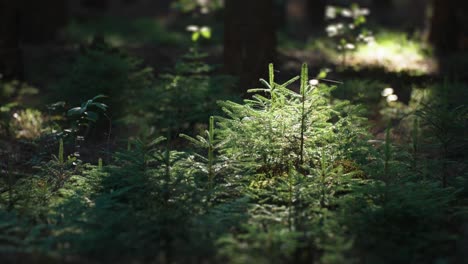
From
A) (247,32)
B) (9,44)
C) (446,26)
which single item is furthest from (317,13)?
(9,44)

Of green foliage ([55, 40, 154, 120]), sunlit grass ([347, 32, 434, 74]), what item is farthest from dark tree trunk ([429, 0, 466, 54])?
green foliage ([55, 40, 154, 120])

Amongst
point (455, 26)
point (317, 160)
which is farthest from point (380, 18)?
point (317, 160)

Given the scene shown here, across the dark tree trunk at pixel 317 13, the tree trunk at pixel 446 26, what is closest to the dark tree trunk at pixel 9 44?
the tree trunk at pixel 446 26

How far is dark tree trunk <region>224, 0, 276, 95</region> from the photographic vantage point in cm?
1011

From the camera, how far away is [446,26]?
583 inches

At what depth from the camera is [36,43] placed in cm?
1517

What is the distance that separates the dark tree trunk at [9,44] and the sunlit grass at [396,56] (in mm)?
6104

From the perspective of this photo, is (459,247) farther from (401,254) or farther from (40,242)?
(40,242)

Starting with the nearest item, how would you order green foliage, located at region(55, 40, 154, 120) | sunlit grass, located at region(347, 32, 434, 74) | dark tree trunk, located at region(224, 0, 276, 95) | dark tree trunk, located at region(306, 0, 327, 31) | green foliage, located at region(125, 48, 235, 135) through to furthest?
1. green foliage, located at region(125, 48, 235, 135)
2. green foliage, located at region(55, 40, 154, 120)
3. dark tree trunk, located at region(224, 0, 276, 95)
4. sunlit grass, located at region(347, 32, 434, 74)
5. dark tree trunk, located at region(306, 0, 327, 31)

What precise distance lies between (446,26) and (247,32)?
6.65m

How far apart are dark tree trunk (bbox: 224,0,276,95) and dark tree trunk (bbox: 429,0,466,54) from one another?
235 inches

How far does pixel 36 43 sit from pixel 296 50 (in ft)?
20.2

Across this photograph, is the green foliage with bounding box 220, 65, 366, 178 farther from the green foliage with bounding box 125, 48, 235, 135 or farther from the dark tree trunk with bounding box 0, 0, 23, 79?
the dark tree trunk with bounding box 0, 0, 23, 79

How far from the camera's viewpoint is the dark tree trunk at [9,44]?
37.0ft
